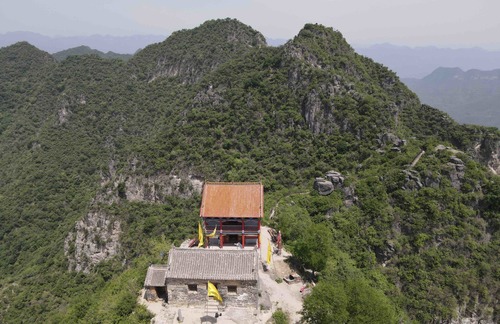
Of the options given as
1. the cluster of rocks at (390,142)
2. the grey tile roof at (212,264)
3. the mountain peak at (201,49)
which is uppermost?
the mountain peak at (201,49)

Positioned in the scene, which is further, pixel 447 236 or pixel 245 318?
pixel 447 236

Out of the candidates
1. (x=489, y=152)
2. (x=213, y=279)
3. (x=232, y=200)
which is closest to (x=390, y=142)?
(x=489, y=152)

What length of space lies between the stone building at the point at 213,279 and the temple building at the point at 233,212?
5.19 meters

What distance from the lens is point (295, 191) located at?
48.2 meters

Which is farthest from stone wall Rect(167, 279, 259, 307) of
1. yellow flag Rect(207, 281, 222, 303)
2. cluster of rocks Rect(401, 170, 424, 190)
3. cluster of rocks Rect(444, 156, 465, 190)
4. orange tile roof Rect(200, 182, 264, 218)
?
cluster of rocks Rect(444, 156, 465, 190)

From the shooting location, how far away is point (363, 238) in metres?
40.6

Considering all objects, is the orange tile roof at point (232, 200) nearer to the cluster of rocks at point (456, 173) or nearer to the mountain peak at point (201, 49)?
the cluster of rocks at point (456, 173)

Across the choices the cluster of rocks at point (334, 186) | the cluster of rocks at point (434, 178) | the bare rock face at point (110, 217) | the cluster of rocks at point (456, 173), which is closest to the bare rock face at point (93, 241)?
the bare rock face at point (110, 217)

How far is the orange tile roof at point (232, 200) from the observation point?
29938 mm

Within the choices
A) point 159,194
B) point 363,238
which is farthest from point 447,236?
point 159,194

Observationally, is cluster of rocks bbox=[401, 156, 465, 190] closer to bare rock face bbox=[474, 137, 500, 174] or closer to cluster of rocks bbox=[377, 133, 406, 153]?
cluster of rocks bbox=[377, 133, 406, 153]

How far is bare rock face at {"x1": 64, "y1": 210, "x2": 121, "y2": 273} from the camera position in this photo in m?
51.9

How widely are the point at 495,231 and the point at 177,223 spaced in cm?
3584

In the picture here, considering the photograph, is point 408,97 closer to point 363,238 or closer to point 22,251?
point 363,238
